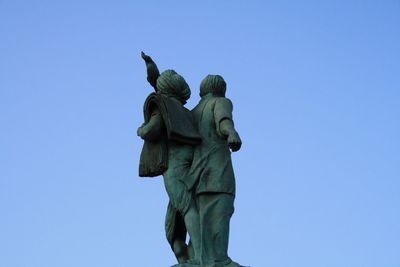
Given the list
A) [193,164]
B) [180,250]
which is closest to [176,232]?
[180,250]

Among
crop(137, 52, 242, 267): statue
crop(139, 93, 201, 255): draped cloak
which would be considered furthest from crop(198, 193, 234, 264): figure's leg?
crop(139, 93, 201, 255): draped cloak

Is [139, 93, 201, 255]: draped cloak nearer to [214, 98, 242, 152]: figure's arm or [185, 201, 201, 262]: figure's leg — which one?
[185, 201, 201, 262]: figure's leg

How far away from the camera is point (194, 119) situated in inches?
458

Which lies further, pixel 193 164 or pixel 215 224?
pixel 193 164

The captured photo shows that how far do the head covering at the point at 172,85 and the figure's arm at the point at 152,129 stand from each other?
0.51 meters

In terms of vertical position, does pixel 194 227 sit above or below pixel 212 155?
below

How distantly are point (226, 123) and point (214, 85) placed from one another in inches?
32.9

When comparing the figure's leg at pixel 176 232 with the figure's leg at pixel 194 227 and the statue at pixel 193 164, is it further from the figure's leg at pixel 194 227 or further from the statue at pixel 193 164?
the figure's leg at pixel 194 227

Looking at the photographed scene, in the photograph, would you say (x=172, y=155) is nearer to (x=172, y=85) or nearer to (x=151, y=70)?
(x=172, y=85)

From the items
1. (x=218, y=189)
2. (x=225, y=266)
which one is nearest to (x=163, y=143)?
(x=218, y=189)

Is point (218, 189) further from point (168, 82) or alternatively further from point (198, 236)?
point (168, 82)

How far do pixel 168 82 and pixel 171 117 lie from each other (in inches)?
28.1

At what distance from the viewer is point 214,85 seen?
11.8 metres

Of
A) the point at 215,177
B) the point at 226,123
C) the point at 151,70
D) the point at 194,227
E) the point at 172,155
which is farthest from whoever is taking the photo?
the point at 151,70
